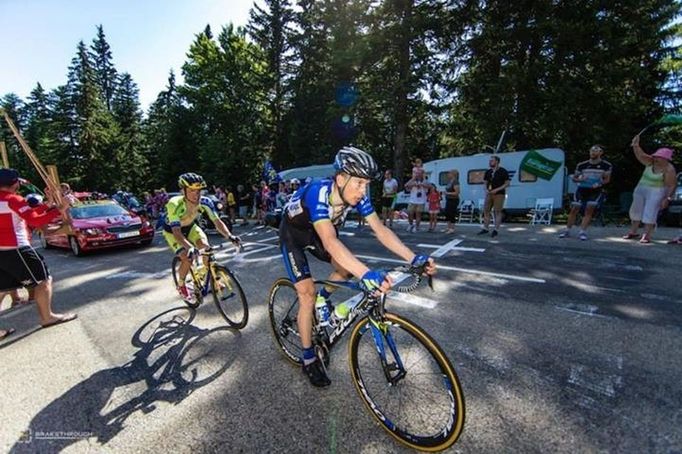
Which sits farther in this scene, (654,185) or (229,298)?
(654,185)

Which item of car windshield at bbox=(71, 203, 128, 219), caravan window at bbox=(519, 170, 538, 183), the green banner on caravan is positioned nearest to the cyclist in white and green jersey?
car windshield at bbox=(71, 203, 128, 219)

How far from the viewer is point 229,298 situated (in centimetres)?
455

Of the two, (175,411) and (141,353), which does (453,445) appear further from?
(141,353)

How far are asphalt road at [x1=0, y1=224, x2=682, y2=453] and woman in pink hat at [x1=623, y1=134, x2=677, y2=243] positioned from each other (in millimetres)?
1814

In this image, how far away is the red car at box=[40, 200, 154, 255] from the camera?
9.79 metres

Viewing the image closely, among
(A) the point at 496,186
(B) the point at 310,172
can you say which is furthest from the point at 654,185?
(B) the point at 310,172

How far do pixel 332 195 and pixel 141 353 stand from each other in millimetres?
2895

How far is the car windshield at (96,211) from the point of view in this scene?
1066 cm

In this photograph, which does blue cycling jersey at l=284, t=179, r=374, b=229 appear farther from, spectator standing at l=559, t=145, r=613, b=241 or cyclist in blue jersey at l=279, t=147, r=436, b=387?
spectator standing at l=559, t=145, r=613, b=241

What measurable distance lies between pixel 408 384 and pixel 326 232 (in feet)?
4.28

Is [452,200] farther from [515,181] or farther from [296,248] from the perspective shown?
[296,248]

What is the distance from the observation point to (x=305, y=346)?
3080 millimetres

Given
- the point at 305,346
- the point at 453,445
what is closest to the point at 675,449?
the point at 453,445

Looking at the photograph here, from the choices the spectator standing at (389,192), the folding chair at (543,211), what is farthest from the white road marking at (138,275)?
the folding chair at (543,211)
